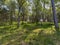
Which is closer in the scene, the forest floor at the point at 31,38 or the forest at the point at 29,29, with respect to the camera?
the forest floor at the point at 31,38

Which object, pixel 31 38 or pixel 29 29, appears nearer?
pixel 31 38

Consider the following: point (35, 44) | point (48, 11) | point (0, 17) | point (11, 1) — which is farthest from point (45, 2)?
point (35, 44)

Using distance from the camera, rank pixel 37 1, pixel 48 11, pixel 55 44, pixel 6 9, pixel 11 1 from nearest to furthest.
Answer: pixel 55 44
pixel 37 1
pixel 11 1
pixel 6 9
pixel 48 11

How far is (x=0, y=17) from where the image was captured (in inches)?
770

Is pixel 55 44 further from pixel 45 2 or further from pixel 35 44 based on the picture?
pixel 45 2

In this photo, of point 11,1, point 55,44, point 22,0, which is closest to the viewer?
point 55,44

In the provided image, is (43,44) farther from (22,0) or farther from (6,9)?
(6,9)

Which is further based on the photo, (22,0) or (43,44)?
(22,0)

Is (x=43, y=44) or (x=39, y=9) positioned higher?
(x=39, y=9)

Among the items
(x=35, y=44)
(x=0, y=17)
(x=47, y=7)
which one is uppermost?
(x=47, y=7)

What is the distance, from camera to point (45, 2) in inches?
824

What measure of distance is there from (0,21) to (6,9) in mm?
3739

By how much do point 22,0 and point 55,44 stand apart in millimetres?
9350

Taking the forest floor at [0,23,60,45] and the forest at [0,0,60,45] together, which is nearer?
the forest floor at [0,23,60,45]
